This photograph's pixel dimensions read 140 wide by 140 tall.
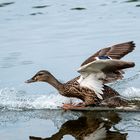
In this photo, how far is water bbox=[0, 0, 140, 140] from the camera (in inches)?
388

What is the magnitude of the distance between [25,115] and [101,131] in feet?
5.27

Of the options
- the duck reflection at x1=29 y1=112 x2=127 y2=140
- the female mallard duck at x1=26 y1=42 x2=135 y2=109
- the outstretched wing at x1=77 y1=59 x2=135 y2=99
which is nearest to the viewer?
the duck reflection at x1=29 y1=112 x2=127 y2=140

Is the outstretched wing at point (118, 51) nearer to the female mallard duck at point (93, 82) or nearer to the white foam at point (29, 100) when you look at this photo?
the female mallard duck at point (93, 82)

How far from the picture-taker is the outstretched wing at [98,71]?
10086mm

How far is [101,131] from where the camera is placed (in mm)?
9516

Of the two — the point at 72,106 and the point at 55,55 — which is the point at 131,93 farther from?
the point at 55,55

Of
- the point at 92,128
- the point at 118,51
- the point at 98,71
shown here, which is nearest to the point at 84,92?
the point at 98,71

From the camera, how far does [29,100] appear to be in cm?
1131

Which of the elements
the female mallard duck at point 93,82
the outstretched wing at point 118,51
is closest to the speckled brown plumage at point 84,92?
the female mallard duck at point 93,82

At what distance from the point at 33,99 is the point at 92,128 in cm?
184

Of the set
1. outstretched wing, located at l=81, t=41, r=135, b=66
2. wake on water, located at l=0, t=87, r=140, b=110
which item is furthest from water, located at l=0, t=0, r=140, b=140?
outstretched wing, located at l=81, t=41, r=135, b=66

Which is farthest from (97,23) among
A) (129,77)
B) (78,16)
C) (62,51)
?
(129,77)

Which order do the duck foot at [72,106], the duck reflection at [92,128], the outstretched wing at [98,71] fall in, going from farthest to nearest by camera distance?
the duck foot at [72,106]
the outstretched wing at [98,71]
the duck reflection at [92,128]

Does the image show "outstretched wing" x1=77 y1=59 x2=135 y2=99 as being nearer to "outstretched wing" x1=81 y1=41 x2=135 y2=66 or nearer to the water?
"outstretched wing" x1=81 y1=41 x2=135 y2=66
